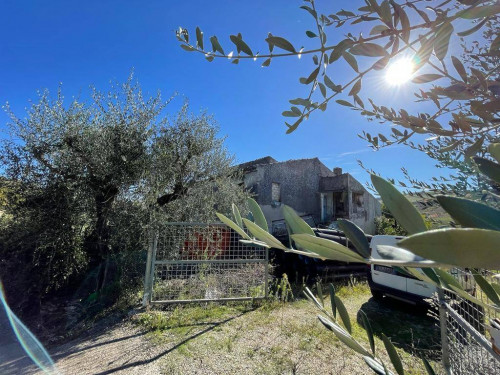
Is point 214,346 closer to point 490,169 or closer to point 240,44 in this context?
point 240,44

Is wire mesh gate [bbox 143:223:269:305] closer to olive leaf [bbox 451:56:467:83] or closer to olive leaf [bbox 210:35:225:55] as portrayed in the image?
olive leaf [bbox 210:35:225:55]

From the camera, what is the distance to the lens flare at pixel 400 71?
0.67 metres

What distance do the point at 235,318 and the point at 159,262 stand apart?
1.69m

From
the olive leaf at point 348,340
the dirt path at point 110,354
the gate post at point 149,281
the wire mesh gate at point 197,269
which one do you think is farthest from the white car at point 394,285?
the olive leaf at point 348,340

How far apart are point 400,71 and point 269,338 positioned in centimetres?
382

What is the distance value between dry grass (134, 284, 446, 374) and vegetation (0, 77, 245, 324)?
5.90ft

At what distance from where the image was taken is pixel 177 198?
6.25 metres

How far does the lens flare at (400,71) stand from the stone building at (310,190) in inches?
460

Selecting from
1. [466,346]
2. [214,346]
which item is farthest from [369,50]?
[214,346]

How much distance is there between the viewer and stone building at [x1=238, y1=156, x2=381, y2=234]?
12.8 m

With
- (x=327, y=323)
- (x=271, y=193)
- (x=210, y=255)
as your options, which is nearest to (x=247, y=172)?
(x=271, y=193)

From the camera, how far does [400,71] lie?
71 centimetres

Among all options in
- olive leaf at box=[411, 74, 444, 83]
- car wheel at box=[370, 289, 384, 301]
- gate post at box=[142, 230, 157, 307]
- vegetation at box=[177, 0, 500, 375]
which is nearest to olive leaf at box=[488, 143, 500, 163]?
vegetation at box=[177, 0, 500, 375]

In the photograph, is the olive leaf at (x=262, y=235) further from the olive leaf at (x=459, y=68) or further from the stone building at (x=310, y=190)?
the stone building at (x=310, y=190)
